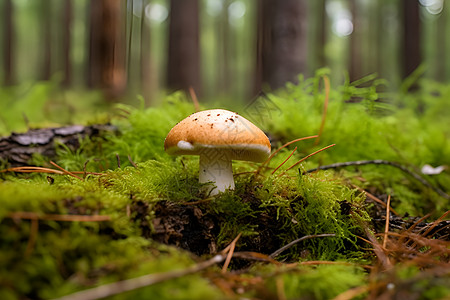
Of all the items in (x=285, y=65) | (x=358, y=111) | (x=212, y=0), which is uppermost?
(x=212, y=0)

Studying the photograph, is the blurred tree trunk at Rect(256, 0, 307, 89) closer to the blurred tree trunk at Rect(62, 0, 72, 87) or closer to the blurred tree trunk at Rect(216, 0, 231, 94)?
the blurred tree trunk at Rect(62, 0, 72, 87)

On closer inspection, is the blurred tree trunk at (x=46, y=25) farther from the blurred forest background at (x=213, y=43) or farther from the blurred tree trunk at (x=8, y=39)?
A: the blurred tree trunk at (x=8, y=39)

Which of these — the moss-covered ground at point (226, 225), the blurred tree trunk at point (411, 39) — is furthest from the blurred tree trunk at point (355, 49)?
the moss-covered ground at point (226, 225)

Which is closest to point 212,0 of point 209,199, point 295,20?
point 295,20

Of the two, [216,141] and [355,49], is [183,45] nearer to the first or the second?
[216,141]

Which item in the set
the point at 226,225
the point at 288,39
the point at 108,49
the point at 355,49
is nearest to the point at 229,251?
the point at 226,225

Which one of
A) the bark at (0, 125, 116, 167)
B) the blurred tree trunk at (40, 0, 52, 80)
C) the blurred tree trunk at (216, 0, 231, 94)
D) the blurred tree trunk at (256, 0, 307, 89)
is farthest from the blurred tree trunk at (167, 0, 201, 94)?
the blurred tree trunk at (216, 0, 231, 94)

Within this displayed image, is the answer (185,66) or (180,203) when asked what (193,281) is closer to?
(180,203)

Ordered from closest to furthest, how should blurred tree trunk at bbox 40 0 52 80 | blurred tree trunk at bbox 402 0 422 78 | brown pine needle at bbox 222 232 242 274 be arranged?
brown pine needle at bbox 222 232 242 274
blurred tree trunk at bbox 402 0 422 78
blurred tree trunk at bbox 40 0 52 80
